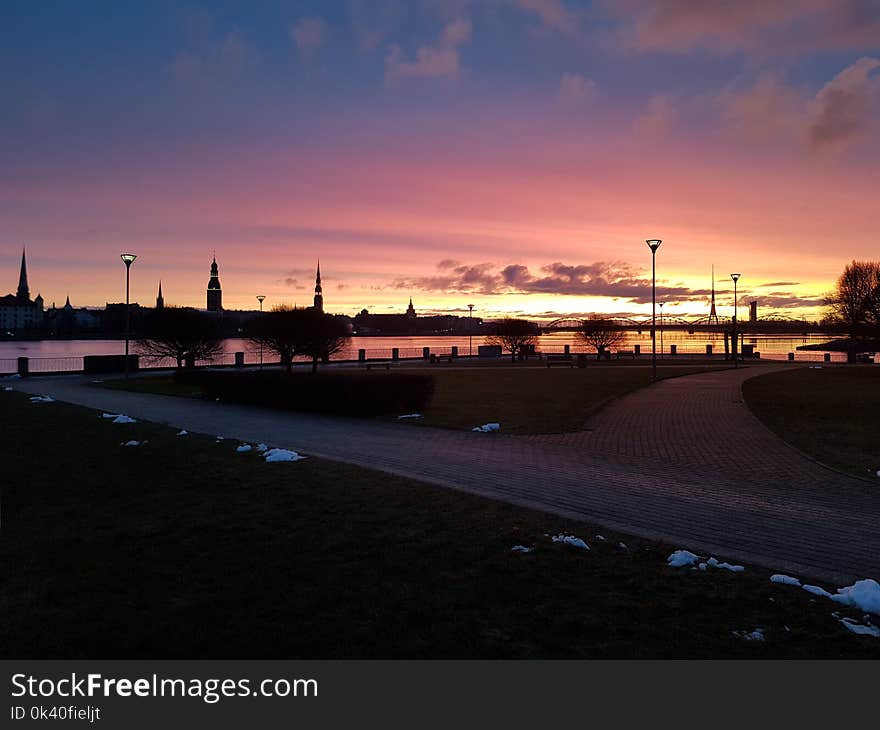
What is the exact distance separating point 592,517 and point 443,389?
721 inches

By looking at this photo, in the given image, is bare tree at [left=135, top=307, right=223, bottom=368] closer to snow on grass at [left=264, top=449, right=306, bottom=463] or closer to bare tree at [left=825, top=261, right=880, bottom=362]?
snow on grass at [left=264, top=449, right=306, bottom=463]

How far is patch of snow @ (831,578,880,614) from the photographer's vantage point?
4602 mm

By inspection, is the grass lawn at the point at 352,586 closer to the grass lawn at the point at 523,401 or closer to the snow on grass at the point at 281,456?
the snow on grass at the point at 281,456

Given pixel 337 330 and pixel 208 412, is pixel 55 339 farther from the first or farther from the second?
pixel 208 412

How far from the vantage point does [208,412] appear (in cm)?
1800

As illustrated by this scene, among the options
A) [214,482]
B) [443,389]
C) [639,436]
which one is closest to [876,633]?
[214,482]

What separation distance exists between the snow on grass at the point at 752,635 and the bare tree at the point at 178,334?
113 feet

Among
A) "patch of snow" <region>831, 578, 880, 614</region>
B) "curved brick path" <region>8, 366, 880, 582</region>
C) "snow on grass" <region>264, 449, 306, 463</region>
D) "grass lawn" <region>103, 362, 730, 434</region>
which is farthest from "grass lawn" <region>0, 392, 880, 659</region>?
"grass lawn" <region>103, 362, 730, 434</region>

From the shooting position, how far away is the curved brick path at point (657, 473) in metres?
6.37

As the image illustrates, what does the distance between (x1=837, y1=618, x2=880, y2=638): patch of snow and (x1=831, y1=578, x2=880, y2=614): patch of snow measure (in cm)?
27

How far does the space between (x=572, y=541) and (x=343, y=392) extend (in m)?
12.0

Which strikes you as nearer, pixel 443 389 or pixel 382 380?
pixel 382 380

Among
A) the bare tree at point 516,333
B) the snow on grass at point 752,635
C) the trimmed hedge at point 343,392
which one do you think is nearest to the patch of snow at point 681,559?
the snow on grass at point 752,635
